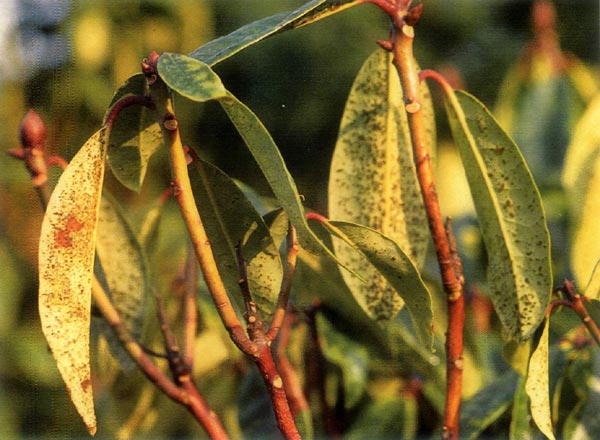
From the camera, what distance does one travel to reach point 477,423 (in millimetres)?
731

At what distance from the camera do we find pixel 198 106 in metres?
1.97

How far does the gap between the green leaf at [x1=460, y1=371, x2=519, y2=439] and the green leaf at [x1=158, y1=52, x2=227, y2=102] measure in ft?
1.27

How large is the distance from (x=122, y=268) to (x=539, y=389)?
1.13ft

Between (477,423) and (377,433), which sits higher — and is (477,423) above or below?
above

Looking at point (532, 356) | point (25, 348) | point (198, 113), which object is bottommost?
point (25, 348)

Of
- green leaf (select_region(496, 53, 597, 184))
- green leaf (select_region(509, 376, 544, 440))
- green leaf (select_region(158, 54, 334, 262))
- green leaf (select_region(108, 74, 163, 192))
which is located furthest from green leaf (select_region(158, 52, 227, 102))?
green leaf (select_region(496, 53, 597, 184))

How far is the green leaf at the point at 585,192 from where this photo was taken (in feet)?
2.71

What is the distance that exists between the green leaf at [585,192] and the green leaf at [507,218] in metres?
0.19

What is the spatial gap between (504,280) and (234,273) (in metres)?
0.18

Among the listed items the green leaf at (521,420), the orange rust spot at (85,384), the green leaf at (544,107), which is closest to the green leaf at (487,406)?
the green leaf at (521,420)

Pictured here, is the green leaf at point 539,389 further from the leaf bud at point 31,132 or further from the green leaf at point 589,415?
the leaf bud at point 31,132

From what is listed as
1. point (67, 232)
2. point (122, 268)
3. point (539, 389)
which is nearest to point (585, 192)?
point (539, 389)

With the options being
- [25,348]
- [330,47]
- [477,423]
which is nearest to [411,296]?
[477,423]

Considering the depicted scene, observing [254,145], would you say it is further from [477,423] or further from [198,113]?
[198,113]
